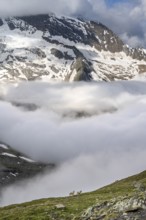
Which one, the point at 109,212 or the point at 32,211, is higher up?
the point at 32,211

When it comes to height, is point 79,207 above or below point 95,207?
above

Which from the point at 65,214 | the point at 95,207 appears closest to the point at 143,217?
the point at 95,207

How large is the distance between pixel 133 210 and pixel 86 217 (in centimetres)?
394

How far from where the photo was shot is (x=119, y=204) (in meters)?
30.3

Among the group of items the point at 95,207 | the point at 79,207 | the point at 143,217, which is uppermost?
the point at 79,207

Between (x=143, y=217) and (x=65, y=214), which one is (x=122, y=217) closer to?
(x=143, y=217)

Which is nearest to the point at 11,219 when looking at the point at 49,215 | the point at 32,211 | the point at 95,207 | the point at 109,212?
the point at 32,211

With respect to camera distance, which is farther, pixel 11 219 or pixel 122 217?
pixel 11 219

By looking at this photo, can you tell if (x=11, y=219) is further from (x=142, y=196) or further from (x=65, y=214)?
(x=142, y=196)

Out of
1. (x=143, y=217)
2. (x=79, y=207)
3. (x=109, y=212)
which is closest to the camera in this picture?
(x=143, y=217)

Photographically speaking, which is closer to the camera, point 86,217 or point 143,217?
point 143,217

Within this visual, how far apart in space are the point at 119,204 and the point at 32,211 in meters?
23.3

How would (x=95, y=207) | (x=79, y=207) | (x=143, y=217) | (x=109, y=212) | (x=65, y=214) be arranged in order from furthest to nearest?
(x=79, y=207) < (x=65, y=214) < (x=95, y=207) < (x=109, y=212) < (x=143, y=217)

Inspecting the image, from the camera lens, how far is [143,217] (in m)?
27.3
